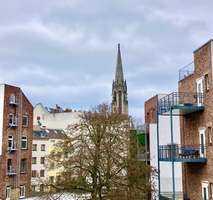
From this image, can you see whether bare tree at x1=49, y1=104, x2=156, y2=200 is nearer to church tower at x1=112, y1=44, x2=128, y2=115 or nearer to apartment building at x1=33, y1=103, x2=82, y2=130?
apartment building at x1=33, y1=103, x2=82, y2=130

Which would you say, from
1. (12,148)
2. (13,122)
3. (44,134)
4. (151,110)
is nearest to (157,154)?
(151,110)

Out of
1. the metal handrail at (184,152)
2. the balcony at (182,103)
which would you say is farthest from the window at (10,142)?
the metal handrail at (184,152)

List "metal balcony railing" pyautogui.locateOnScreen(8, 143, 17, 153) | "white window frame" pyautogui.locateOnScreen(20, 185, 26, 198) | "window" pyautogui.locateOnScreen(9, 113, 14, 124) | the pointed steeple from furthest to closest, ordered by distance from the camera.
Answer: the pointed steeple
"white window frame" pyautogui.locateOnScreen(20, 185, 26, 198)
"window" pyautogui.locateOnScreen(9, 113, 14, 124)
"metal balcony railing" pyautogui.locateOnScreen(8, 143, 17, 153)

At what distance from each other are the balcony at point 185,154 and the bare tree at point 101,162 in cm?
343

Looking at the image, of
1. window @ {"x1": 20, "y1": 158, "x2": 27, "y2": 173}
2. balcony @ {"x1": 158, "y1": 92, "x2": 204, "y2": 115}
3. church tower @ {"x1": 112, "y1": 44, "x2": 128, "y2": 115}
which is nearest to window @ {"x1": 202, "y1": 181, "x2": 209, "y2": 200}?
balcony @ {"x1": 158, "y1": 92, "x2": 204, "y2": 115}

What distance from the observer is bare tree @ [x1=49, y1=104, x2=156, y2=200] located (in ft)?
92.0

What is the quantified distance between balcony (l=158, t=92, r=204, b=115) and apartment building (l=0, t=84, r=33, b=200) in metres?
22.3

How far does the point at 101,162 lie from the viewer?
28.6m

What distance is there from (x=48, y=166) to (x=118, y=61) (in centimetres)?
10036

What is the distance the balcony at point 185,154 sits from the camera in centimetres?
2455

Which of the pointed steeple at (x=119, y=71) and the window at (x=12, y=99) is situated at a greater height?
the pointed steeple at (x=119, y=71)

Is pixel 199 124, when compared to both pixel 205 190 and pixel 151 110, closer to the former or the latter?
pixel 205 190

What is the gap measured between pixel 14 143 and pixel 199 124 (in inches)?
1031

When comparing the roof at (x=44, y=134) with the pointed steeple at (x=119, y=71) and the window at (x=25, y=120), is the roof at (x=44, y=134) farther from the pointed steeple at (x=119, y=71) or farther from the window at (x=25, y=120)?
the pointed steeple at (x=119, y=71)
